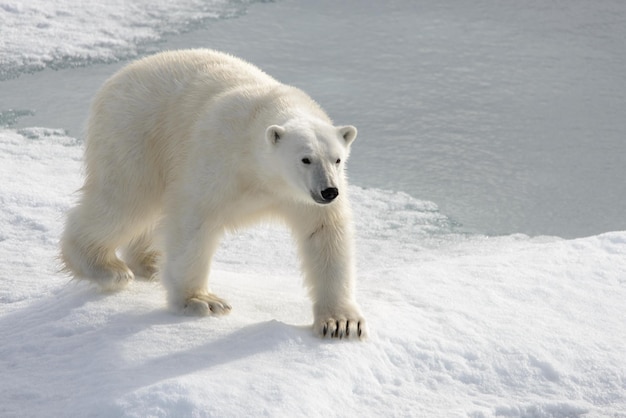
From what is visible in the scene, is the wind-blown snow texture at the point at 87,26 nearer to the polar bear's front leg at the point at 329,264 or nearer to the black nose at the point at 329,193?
the polar bear's front leg at the point at 329,264

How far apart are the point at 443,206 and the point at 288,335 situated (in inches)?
89.4

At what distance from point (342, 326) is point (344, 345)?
0.23 ft

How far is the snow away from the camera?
2.93m

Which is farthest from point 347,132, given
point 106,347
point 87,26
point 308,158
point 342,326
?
point 87,26

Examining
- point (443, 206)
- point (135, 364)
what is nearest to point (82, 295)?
point (135, 364)

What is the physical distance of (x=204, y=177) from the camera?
10.9 ft

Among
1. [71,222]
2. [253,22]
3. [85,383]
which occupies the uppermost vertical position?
[253,22]

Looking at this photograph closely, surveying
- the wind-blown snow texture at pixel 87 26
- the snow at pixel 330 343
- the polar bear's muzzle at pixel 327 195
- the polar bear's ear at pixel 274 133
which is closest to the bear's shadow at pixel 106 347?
the snow at pixel 330 343

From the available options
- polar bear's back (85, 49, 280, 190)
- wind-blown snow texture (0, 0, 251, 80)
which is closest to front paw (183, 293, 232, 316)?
polar bear's back (85, 49, 280, 190)

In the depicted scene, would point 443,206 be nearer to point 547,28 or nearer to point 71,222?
point 71,222

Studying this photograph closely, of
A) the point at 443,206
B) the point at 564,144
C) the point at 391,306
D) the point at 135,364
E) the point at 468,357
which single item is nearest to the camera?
the point at 135,364

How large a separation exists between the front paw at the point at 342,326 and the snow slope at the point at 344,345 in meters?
0.04

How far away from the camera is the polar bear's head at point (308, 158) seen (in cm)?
305

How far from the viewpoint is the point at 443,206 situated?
530cm
